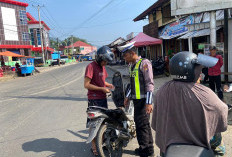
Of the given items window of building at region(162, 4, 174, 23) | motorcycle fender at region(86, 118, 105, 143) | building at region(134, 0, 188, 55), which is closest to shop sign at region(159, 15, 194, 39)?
building at region(134, 0, 188, 55)

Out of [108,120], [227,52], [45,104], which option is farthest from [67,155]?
[227,52]

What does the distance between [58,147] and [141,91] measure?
6.66 ft

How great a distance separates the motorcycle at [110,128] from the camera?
2.89 meters

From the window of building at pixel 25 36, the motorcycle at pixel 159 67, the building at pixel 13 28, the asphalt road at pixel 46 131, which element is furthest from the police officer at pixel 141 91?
the window of building at pixel 25 36

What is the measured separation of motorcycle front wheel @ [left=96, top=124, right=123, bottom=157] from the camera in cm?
289

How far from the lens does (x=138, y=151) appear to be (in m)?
3.38

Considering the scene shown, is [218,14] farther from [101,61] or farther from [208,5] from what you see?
[101,61]

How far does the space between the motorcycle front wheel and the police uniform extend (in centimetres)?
39

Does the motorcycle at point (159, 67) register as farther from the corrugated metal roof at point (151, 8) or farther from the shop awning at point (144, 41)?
the corrugated metal roof at point (151, 8)

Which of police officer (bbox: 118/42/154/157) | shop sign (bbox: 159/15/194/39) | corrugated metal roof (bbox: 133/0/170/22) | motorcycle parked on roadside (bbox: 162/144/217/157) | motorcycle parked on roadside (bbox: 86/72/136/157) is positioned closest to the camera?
motorcycle parked on roadside (bbox: 162/144/217/157)

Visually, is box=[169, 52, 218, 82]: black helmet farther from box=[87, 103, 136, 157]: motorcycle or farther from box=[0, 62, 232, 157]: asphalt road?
box=[0, 62, 232, 157]: asphalt road

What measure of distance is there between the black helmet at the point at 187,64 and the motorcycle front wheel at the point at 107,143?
5.14 feet

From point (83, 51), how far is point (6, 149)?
345 feet

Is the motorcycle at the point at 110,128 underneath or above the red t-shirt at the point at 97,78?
underneath
